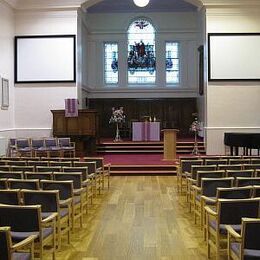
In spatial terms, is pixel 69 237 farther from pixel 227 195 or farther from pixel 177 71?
pixel 177 71

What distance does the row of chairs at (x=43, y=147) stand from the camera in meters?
12.9

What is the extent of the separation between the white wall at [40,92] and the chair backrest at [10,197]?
34.5 feet

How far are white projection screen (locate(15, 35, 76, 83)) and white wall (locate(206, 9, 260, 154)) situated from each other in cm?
473

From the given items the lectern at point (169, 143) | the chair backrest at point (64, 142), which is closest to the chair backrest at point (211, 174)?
the lectern at point (169, 143)

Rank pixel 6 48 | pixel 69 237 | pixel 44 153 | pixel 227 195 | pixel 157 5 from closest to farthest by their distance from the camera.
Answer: pixel 227 195
pixel 69 237
pixel 44 153
pixel 6 48
pixel 157 5

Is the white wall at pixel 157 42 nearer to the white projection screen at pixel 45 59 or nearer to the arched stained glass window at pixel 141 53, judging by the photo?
the arched stained glass window at pixel 141 53

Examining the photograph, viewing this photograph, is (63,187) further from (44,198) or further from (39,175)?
(39,175)

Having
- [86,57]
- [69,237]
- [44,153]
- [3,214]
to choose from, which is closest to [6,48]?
[44,153]

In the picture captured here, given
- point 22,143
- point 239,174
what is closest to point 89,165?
point 239,174

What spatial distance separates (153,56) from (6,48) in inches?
301

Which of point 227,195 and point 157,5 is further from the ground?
point 157,5

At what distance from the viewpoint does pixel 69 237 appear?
17.7 feet

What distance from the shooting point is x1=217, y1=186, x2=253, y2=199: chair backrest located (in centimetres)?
479

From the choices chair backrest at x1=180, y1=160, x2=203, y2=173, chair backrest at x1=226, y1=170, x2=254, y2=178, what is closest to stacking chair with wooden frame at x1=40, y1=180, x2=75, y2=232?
chair backrest at x1=226, y1=170, x2=254, y2=178
